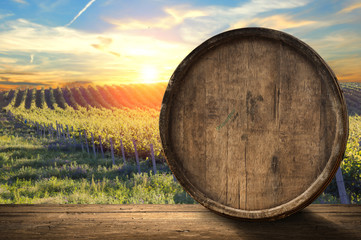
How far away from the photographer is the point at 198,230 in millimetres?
1764

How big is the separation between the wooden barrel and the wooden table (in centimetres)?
12

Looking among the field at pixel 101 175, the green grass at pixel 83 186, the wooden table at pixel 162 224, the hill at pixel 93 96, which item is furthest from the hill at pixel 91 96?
the wooden table at pixel 162 224

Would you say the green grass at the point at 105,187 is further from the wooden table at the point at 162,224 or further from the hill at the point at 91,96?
the hill at the point at 91,96

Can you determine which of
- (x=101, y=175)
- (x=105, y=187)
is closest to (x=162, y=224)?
(x=105, y=187)

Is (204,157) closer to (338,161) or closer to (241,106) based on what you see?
(241,106)

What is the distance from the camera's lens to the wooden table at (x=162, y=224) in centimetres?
172

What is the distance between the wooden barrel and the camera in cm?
166

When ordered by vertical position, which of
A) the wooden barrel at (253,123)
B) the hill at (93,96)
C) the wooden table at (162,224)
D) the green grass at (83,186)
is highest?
the hill at (93,96)

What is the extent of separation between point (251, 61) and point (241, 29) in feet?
0.60

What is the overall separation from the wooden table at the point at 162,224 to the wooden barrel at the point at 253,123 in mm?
123

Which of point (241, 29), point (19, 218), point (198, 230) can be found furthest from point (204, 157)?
point (19, 218)

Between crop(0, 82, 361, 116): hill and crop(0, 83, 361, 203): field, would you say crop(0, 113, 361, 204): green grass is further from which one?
crop(0, 82, 361, 116): hill

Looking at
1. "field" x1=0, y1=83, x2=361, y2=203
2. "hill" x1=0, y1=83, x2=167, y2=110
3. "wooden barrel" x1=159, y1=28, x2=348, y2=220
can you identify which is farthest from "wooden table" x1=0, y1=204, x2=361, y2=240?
"hill" x1=0, y1=83, x2=167, y2=110

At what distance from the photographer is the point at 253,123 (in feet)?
5.70
